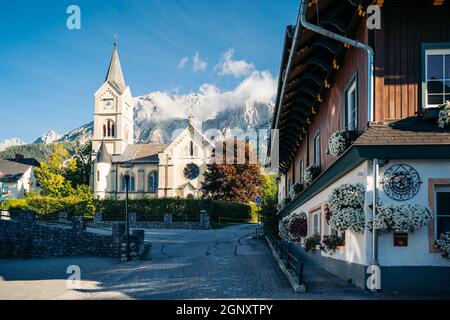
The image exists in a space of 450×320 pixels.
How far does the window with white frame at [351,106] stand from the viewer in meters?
9.77

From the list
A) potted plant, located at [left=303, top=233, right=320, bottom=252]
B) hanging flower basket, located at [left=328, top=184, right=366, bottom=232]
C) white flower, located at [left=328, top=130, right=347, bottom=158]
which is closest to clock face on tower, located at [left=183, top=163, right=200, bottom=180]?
potted plant, located at [left=303, top=233, right=320, bottom=252]

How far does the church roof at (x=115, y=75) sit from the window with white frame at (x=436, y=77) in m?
71.6

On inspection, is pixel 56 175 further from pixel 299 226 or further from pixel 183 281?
pixel 183 281

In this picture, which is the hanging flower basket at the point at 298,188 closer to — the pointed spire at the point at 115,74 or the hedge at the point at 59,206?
the hedge at the point at 59,206

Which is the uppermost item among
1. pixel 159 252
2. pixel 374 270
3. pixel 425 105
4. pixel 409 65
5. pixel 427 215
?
pixel 409 65

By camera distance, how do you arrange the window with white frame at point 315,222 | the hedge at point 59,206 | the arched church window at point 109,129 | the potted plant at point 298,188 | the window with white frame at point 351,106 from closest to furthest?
the window with white frame at point 351,106, the window with white frame at point 315,222, the potted plant at point 298,188, the hedge at point 59,206, the arched church window at point 109,129

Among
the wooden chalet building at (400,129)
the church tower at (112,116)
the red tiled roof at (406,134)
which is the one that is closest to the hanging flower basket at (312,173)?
the wooden chalet building at (400,129)

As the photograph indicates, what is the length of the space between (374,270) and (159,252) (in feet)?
48.3

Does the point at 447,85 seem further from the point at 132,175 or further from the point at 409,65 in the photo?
the point at 132,175

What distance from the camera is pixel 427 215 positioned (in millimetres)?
8180

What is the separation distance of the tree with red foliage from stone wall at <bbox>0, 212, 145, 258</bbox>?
90.8 ft

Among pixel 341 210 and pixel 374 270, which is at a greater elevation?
pixel 341 210
